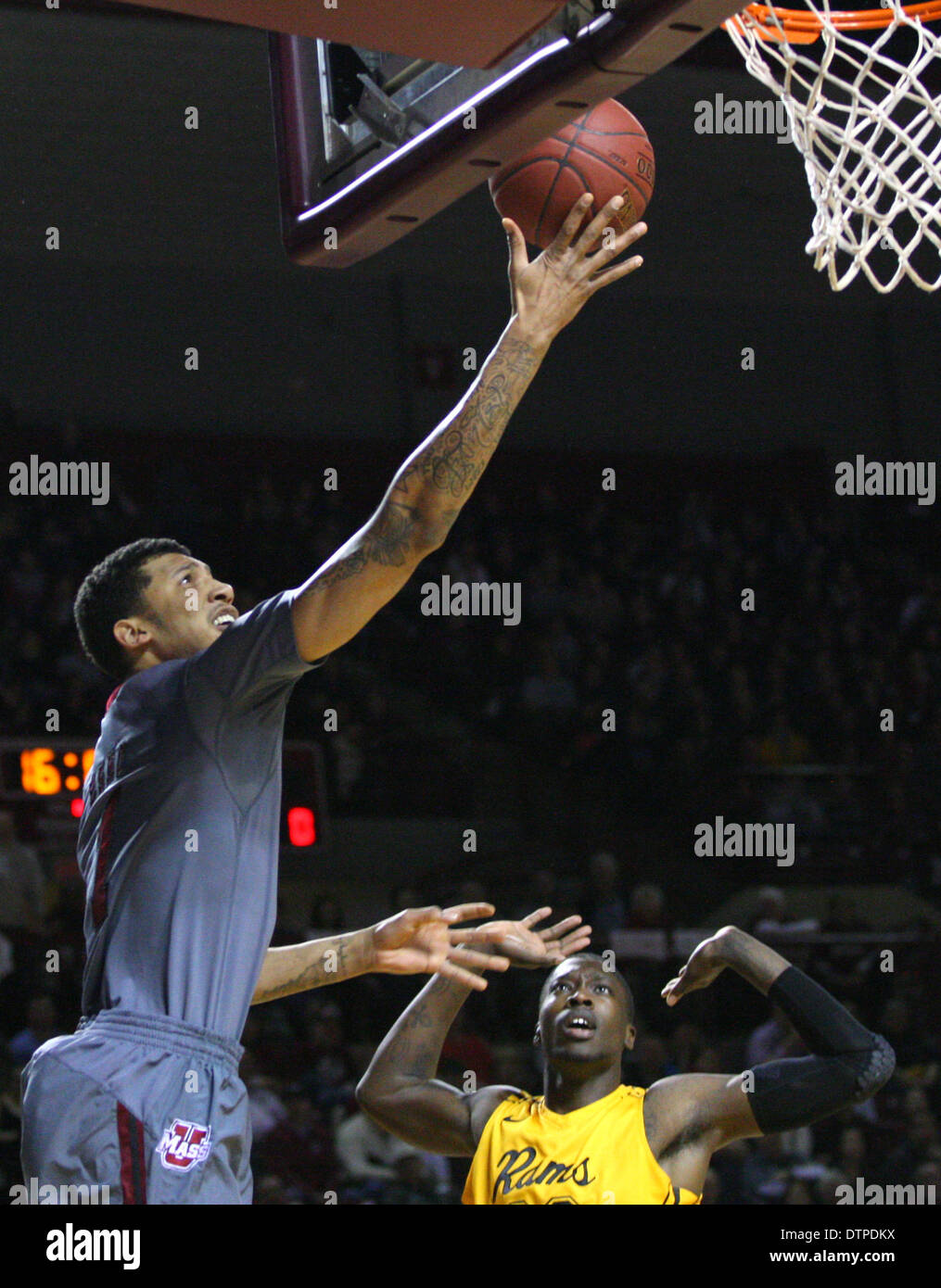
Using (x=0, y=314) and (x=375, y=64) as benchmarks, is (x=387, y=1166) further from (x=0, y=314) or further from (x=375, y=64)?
(x=0, y=314)

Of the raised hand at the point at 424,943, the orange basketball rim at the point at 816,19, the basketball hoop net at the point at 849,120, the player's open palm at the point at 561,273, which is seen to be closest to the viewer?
the player's open palm at the point at 561,273

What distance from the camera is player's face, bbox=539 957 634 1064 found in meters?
3.31

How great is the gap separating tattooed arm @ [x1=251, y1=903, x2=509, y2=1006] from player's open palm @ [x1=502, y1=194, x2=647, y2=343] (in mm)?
836

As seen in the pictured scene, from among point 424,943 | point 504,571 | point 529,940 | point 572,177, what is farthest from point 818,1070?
point 504,571

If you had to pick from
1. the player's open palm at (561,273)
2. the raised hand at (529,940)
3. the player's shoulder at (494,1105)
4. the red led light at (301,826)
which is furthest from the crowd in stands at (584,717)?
the player's open palm at (561,273)

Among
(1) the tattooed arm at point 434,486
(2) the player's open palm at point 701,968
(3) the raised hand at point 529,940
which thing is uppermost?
(1) the tattooed arm at point 434,486

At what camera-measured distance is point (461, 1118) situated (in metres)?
3.41

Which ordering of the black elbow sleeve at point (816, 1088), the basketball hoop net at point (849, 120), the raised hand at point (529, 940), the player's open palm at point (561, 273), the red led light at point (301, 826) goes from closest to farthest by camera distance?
1. the player's open palm at point (561, 273)
2. the raised hand at point (529, 940)
3. the black elbow sleeve at point (816, 1088)
4. the basketball hoop net at point (849, 120)
5. the red led light at point (301, 826)

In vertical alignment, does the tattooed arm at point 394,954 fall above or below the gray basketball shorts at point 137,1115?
above

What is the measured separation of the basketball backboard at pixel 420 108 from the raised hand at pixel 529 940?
1.10m

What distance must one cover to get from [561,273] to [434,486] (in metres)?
0.35

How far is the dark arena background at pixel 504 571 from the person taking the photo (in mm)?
6918

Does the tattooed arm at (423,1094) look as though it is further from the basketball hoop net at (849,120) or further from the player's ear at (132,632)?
the basketball hoop net at (849,120)

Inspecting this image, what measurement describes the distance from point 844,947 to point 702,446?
3.76 metres
